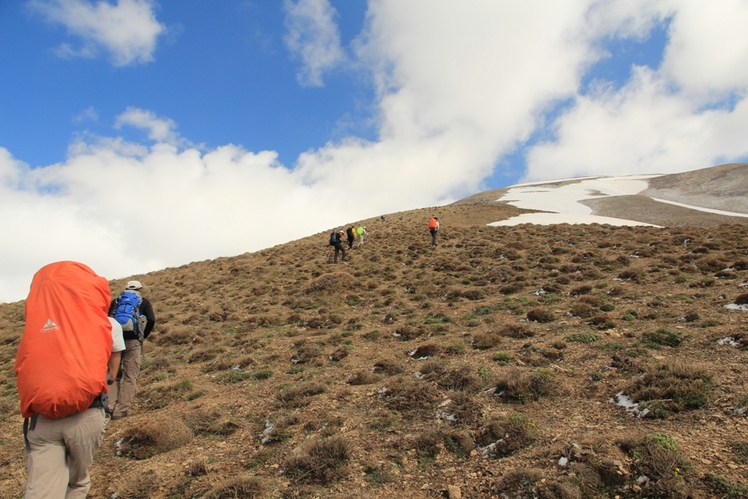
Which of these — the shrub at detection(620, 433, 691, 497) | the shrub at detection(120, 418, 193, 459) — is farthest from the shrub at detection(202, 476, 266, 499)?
the shrub at detection(620, 433, 691, 497)

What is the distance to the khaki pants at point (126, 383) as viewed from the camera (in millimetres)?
8013

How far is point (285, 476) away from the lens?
580cm

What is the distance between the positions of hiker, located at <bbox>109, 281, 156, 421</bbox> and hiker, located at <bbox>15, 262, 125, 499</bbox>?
435 cm

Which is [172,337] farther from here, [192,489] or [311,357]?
[192,489]

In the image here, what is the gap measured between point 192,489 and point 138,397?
17.8 feet

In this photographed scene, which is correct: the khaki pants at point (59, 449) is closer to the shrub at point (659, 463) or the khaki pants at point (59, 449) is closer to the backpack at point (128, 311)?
the backpack at point (128, 311)

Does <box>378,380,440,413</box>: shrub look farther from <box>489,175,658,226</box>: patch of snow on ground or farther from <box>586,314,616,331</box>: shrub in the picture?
<box>489,175,658,226</box>: patch of snow on ground

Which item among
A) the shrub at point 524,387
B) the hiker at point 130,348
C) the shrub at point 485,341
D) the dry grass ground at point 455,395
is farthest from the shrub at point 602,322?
the hiker at point 130,348

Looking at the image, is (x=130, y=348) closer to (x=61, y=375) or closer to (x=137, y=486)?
(x=137, y=486)

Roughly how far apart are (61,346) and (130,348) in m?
5.47

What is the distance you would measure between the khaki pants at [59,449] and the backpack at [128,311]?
14.1 ft

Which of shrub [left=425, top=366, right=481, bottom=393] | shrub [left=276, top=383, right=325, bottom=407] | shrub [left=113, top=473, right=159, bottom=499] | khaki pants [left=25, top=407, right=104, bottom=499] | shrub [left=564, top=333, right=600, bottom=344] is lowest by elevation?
shrub [left=564, top=333, right=600, bottom=344]

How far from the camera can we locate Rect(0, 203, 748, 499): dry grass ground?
5.22 meters

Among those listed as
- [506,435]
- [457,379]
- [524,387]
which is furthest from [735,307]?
[506,435]
